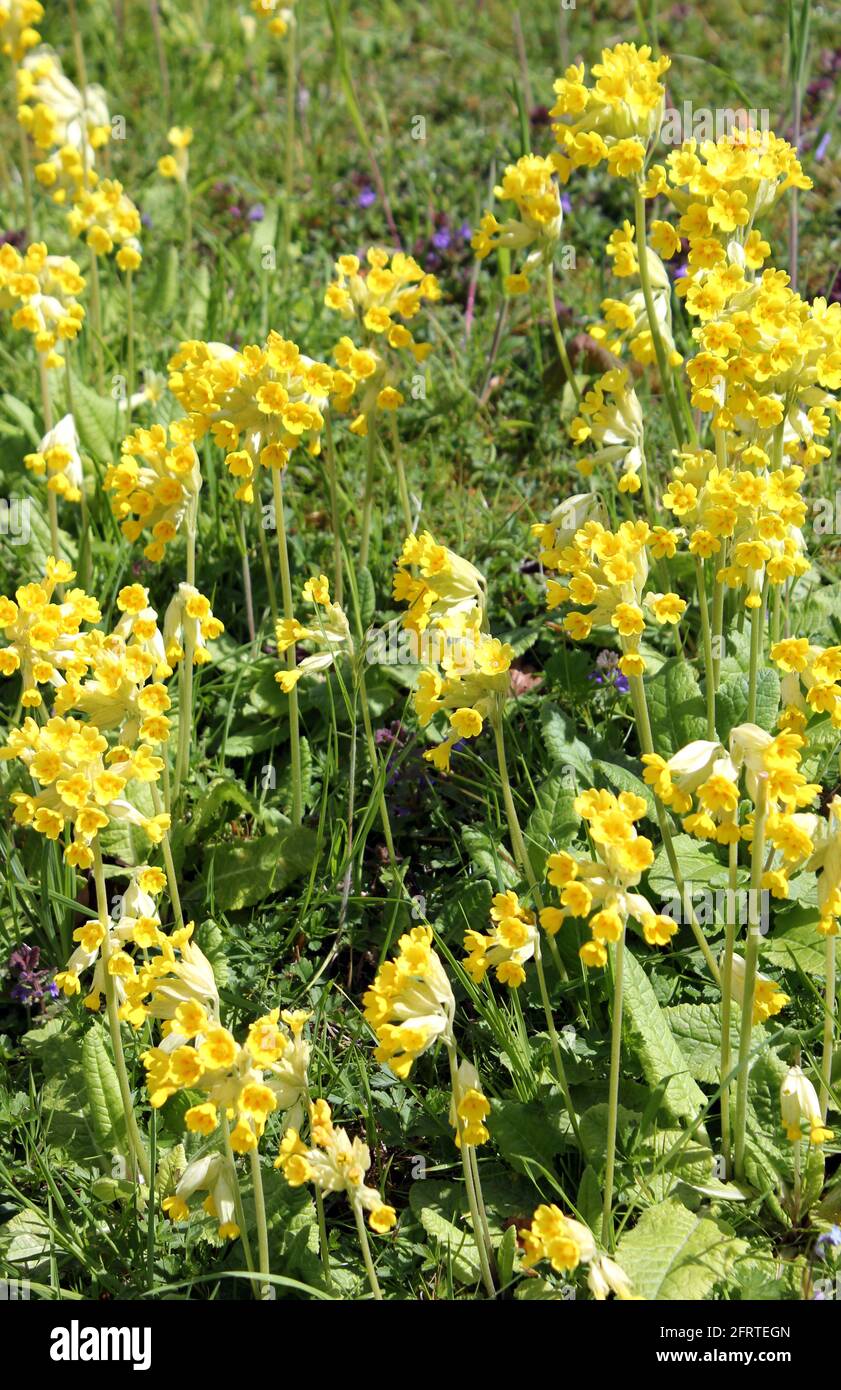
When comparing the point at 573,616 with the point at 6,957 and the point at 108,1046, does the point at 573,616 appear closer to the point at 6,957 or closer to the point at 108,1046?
the point at 108,1046

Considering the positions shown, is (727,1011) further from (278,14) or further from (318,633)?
(278,14)

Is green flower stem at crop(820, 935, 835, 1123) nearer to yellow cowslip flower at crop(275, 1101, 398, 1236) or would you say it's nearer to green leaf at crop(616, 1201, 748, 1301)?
green leaf at crop(616, 1201, 748, 1301)

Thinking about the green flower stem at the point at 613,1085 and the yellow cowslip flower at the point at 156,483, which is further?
the yellow cowslip flower at the point at 156,483

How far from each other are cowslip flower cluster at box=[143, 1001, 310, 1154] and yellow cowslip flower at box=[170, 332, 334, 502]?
128cm

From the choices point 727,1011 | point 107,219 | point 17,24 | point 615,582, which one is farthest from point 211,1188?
point 17,24

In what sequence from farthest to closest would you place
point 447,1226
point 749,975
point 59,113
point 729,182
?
1. point 59,113
2. point 729,182
3. point 447,1226
4. point 749,975

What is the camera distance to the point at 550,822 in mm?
3158

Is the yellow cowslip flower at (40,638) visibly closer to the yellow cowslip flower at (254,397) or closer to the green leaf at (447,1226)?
the yellow cowslip flower at (254,397)

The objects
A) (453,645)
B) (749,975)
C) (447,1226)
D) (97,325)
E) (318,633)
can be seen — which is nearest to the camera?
(749,975)

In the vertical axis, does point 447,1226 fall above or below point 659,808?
below

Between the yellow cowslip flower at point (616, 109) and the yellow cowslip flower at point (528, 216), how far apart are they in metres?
0.26

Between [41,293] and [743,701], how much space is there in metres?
2.07

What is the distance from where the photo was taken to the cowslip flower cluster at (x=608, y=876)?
2152 mm

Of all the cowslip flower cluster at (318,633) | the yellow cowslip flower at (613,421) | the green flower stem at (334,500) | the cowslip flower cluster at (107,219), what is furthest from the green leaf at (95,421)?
the yellow cowslip flower at (613,421)
